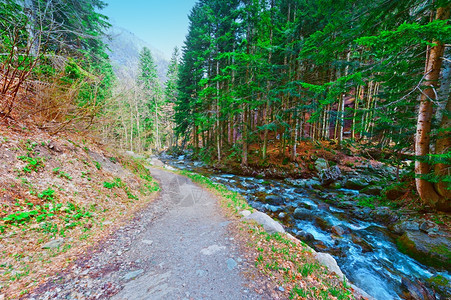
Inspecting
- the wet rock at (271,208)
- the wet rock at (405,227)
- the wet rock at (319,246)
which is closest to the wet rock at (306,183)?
the wet rock at (271,208)

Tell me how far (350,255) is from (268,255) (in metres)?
3.38

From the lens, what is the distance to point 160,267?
2980 millimetres

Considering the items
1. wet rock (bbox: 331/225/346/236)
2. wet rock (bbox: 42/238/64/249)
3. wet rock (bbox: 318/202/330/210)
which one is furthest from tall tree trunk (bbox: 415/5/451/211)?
wet rock (bbox: 42/238/64/249)

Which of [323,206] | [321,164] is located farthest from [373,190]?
[321,164]

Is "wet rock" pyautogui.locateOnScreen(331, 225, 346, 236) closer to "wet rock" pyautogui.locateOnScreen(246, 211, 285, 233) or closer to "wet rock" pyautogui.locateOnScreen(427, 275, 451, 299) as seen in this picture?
"wet rock" pyautogui.locateOnScreen(427, 275, 451, 299)

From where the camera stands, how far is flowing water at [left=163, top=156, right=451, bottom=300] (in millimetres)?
4011

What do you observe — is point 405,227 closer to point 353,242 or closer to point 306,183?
point 353,242

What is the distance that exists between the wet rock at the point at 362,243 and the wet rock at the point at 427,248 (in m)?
0.86

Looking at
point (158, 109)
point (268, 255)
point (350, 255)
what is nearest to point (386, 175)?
point (350, 255)

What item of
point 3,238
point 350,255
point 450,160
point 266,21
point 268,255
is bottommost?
point 350,255

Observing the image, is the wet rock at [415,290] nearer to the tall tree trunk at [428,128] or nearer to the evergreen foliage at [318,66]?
the evergreen foliage at [318,66]

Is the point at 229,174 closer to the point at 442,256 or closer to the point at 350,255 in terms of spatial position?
the point at 350,255

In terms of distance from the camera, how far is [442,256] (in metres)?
4.30

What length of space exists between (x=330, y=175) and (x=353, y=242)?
7.68 meters
